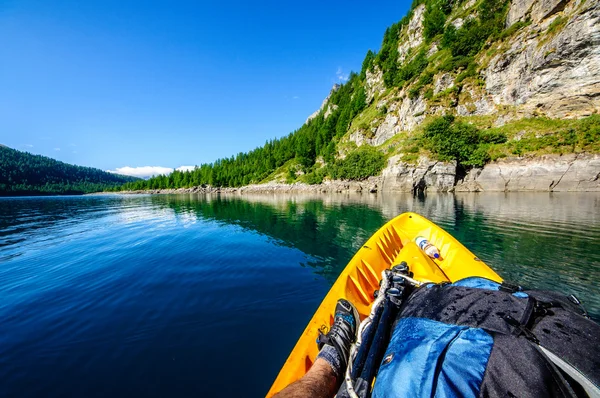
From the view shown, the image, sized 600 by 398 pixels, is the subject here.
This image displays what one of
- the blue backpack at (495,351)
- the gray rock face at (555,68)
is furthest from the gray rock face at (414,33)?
the blue backpack at (495,351)

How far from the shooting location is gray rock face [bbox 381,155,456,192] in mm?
34781

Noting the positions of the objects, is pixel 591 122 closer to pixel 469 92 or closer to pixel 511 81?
pixel 511 81

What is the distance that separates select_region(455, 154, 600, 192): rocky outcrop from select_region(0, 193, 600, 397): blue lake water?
20.5 meters

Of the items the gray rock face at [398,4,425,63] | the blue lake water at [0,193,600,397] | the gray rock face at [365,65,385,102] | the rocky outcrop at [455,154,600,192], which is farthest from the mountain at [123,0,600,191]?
the blue lake water at [0,193,600,397]

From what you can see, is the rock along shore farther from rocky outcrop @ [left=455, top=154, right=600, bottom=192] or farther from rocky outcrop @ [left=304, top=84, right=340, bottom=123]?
rocky outcrop @ [left=304, top=84, right=340, bottom=123]

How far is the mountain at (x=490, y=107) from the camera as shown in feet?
86.6

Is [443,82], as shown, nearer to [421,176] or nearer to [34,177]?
[421,176]

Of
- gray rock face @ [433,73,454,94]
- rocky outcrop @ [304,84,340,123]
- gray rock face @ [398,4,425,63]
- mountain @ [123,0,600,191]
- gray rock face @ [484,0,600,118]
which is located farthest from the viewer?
rocky outcrop @ [304,84,340,123]

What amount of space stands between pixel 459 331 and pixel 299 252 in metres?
7.60

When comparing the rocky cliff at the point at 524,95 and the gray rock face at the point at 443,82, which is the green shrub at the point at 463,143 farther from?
the gray rock face at the point at 443,82

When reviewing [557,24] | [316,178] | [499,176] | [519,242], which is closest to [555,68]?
[557,24]

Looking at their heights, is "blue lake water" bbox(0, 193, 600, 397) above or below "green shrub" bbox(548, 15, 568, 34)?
below

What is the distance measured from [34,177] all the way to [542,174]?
828ft

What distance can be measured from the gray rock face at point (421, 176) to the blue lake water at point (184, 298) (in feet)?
80.5
